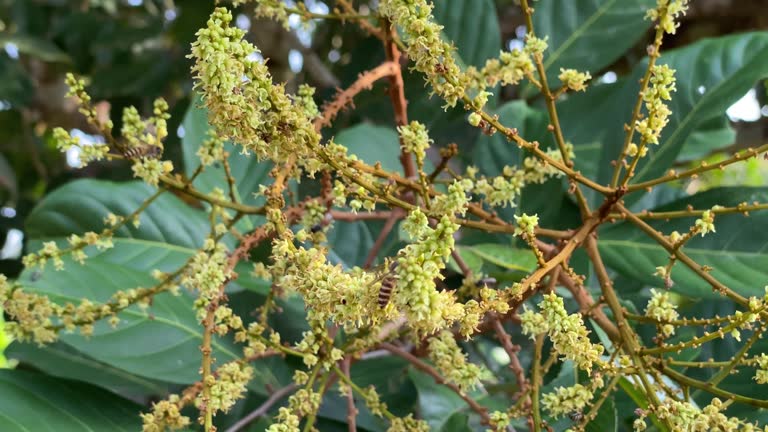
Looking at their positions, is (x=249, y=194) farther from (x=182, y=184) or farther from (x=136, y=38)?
(x=136, y=38)

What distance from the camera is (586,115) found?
4.88 feet

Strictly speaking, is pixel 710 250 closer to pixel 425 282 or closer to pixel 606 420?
pixel 606 420

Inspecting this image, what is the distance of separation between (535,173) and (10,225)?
1.92 m

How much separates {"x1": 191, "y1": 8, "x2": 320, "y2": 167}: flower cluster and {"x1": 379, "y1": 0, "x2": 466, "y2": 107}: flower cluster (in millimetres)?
117

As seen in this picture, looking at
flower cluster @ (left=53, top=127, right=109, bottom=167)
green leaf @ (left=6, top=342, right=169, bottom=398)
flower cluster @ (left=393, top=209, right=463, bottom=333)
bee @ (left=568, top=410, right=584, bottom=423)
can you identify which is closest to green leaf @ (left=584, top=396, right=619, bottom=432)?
bee @ (left=568, top=410, right=584, bottom=423)

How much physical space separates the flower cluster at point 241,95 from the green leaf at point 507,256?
573 mm

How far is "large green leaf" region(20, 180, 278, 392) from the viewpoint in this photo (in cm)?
108

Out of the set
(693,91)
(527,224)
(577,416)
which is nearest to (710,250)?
(693,91)

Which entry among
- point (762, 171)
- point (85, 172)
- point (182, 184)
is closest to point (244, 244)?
point (182, 184)

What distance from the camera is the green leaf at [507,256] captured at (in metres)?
1.09

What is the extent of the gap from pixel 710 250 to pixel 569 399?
54 cm

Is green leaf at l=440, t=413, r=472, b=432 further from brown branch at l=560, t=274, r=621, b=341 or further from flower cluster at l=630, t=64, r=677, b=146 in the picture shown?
flower cluster at l=630, t=64, r=677, b=146

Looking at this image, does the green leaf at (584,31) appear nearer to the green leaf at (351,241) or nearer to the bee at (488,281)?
the green leaf at (351,241)

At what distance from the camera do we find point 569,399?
28.7 inches
